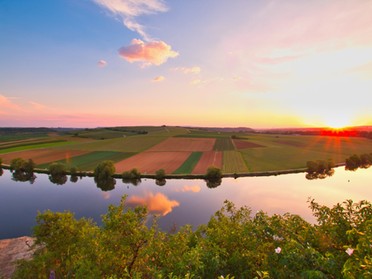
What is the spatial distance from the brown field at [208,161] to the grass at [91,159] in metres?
33.2

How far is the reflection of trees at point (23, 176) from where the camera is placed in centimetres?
7854

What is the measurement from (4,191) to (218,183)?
58.8 metres

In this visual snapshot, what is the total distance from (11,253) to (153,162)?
63.2 m

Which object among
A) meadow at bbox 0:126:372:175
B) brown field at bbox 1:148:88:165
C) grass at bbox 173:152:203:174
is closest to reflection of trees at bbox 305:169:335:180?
meadow at bbox 0:126:372:175

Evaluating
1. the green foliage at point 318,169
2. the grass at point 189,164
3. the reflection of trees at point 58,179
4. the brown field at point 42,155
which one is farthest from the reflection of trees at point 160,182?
the brown field at point 42,155

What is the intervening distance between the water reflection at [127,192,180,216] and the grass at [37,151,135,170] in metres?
35.8

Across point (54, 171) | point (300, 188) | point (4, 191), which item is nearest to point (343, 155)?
point (300, 188)

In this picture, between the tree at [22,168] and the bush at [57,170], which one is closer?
the bush at [57,170]

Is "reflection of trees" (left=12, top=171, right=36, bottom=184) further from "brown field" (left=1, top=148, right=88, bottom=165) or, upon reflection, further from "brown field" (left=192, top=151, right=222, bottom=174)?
"brown field" (left=192, top=151, right=222, bottom=174)

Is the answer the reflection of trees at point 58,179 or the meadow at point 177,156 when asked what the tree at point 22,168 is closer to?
the meadow at point 177,156

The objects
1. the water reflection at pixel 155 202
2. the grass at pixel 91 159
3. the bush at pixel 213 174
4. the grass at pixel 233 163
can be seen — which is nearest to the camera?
the water reflection at pixel 155 202

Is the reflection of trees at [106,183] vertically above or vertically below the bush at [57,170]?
below

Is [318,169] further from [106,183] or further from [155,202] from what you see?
[106,183]

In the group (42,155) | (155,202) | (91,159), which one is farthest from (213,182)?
(42,155)
